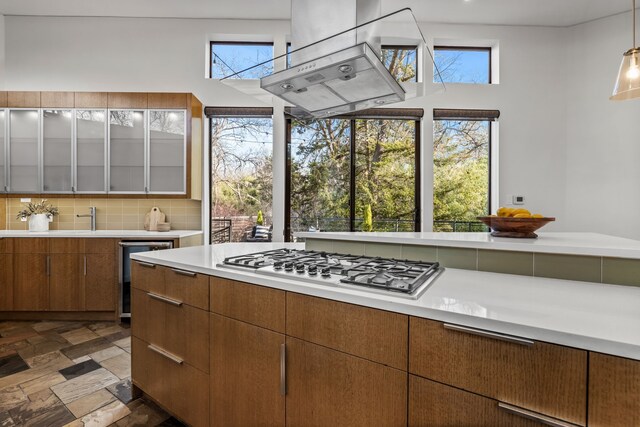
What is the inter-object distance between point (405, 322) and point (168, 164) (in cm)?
315

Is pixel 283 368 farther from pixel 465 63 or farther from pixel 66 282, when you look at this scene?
pixel 465 63

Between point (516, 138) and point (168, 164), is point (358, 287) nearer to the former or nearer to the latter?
point (168, 164)

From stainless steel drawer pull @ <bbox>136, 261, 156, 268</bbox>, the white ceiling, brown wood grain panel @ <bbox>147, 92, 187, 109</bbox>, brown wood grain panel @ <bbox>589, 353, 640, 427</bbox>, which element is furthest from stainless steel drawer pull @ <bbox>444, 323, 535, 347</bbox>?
the white ceiling

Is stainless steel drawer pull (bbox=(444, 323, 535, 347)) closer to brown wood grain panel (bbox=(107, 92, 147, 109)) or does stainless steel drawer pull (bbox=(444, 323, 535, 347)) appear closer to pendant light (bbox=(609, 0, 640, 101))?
pendant light (bbox=(609, 0, 640, 101))

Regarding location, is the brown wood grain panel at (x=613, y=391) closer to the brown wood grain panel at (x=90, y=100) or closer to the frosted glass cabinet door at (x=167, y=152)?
the frosted glass cabinet door at (x=167, y=152)

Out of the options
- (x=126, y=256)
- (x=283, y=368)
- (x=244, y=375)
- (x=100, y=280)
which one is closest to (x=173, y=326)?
(x=244, y=375)

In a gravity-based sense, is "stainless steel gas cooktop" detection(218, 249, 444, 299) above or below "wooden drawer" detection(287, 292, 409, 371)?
above

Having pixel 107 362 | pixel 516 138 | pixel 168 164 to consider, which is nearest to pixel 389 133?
pixel 516 138

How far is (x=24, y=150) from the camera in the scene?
126 inches

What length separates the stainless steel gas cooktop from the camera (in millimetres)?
1007

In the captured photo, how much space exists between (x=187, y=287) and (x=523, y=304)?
1.33m

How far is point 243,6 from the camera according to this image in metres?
3.31

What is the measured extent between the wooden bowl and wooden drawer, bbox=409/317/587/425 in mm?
843

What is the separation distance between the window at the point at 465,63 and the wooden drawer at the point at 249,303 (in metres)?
3.71
